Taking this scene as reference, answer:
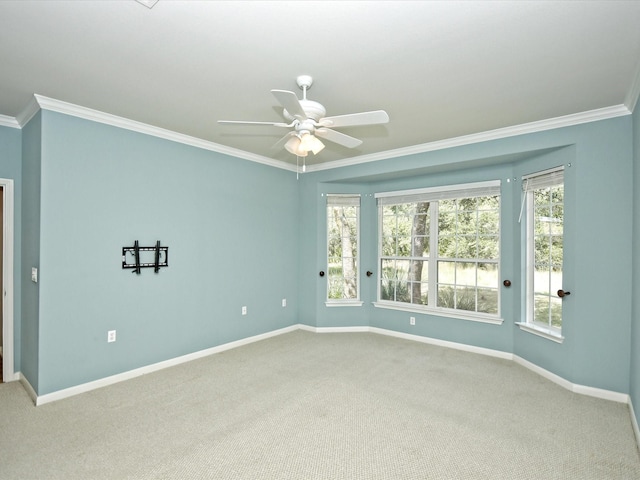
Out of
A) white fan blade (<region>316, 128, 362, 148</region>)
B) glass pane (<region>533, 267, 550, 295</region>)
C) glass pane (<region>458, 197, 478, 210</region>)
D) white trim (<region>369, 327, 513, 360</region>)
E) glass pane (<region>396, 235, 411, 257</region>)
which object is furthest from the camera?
glass pane (<region>396, 235, 411, 257</region>)

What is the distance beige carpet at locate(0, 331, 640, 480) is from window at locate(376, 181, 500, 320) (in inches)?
42.0

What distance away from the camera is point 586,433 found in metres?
2.56

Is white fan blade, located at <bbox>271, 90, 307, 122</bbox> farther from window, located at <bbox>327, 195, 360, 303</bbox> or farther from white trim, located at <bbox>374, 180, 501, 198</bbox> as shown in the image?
window, located at <bbox>327, 195, 360, 303</bbox>

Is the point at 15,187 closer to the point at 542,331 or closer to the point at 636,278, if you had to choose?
the point at 542,331

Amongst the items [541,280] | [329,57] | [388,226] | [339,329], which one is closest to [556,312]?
[541,280]

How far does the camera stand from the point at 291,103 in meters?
2.20

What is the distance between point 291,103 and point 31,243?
110 inches

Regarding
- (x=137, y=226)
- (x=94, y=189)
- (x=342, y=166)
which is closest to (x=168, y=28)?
(x=94, y=189)

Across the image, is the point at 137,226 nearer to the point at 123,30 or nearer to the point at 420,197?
the point at 123,30

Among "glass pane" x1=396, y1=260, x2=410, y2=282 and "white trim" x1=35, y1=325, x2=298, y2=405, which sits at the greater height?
"glass pane" x1=396, y1=260, x2=410, y2=282

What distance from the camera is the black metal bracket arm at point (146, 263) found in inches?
140

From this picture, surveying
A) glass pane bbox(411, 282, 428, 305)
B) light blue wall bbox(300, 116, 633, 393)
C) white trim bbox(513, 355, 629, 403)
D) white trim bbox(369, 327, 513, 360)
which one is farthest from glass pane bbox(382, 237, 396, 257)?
white trim bbox(513, 355, 629, 403)

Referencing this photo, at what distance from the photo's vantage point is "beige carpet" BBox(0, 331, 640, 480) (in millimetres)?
2162

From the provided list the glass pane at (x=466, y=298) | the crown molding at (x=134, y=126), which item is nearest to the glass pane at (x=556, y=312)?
the glass pane at (x=466, y=298)
